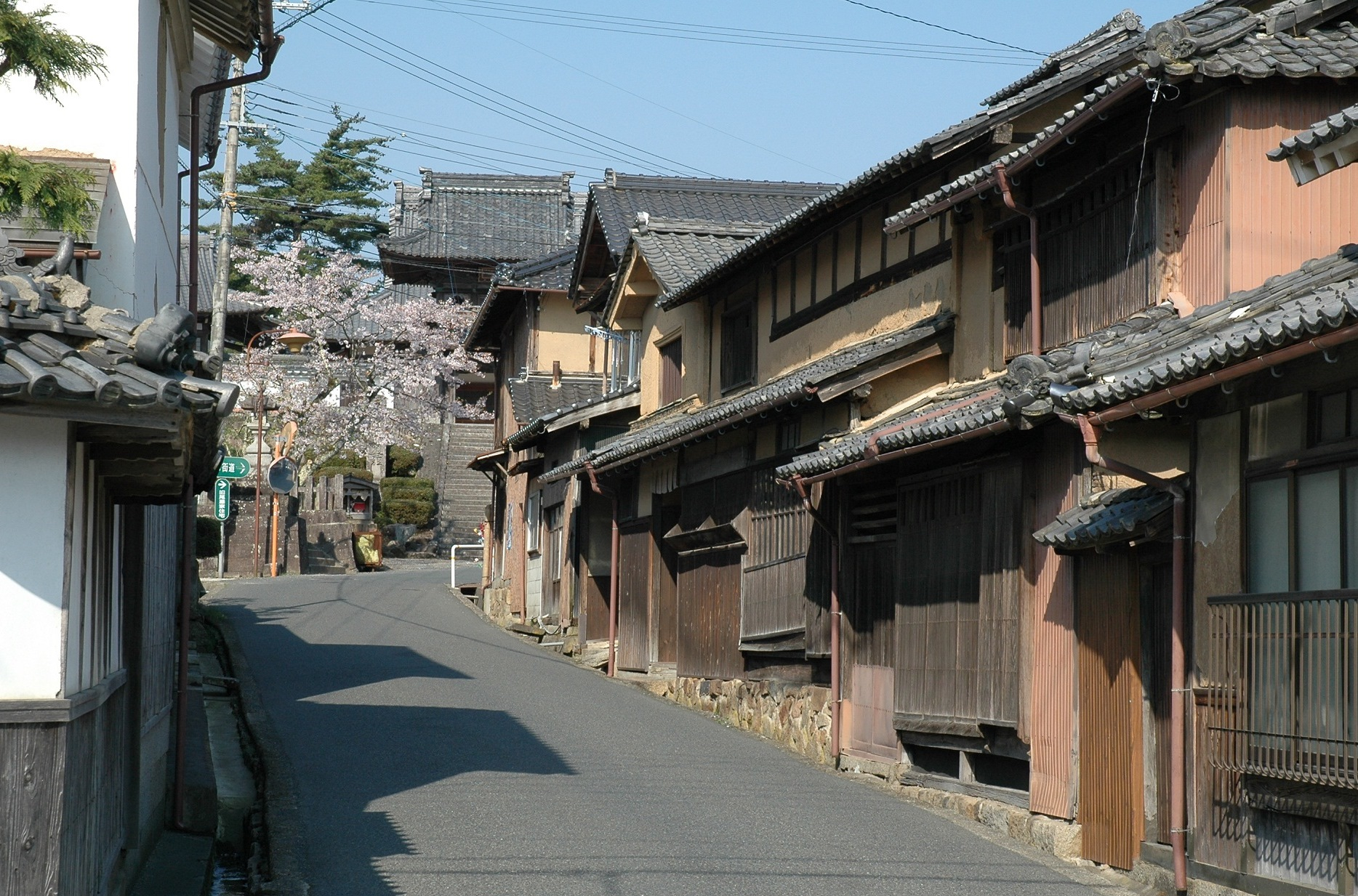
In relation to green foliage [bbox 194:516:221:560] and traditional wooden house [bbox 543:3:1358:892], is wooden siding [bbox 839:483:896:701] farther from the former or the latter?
green foliage [bbox 194:516:221:560]

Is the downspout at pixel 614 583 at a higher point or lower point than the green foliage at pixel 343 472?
lower

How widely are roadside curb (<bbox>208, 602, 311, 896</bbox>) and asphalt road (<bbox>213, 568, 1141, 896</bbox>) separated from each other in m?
0.13

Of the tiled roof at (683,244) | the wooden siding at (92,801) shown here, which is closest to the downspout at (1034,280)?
the wooden siding at (92,801)

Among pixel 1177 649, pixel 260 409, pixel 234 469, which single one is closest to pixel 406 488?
pixel 260 409

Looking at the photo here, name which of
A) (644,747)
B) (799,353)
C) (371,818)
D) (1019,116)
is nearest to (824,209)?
(799,353)

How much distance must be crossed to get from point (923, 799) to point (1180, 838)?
15.1ft

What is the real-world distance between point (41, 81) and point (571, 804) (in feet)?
24.7

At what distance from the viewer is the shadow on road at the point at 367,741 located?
11.1 meters

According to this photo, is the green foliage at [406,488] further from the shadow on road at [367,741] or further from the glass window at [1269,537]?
the glass window at [1269,537]

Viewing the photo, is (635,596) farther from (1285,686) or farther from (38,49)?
(38,49)

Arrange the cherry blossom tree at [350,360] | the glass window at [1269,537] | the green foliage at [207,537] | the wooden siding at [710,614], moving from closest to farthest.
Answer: the glass window at [1269,537] → the wooden siding at [710,614] → the green foliage at [207,537] → the cherry blossom tree at [350,360]

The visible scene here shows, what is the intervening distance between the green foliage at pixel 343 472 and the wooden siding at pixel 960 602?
3653cm

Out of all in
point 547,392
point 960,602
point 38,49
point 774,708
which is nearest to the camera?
point 38,49

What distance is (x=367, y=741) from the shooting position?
15.9 m
